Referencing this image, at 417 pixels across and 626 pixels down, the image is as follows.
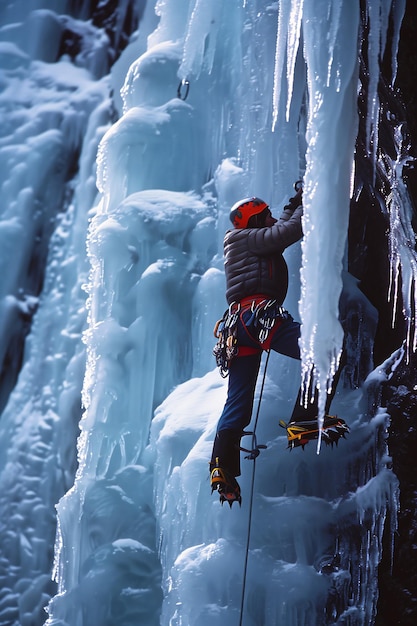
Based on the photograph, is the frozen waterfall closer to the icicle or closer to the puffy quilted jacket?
the icicle

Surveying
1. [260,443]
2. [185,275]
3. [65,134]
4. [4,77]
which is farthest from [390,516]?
[4,77]

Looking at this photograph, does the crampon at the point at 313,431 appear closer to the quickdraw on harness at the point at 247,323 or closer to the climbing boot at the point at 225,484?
the climbing boot at the point at 225,484

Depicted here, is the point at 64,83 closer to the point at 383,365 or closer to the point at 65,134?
the point at 65,134

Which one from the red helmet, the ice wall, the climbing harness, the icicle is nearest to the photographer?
the ice wall

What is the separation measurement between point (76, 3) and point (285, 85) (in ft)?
15.9

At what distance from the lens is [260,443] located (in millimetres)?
4125

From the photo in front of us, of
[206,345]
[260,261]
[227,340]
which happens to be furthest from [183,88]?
[227,340]

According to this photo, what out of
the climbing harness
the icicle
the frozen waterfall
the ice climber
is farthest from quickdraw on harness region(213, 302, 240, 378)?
the climbing harness

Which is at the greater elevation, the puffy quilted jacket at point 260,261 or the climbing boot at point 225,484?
the puffy quilted jacket at point 260,261

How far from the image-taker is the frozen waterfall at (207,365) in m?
3.79

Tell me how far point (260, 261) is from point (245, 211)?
0.29 m

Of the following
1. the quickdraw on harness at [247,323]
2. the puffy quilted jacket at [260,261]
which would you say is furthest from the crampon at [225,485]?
the puffy quilted jacket at [260,261]

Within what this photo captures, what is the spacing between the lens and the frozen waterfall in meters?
3.79

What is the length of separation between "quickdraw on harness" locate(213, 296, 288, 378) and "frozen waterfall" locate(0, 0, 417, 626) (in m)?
0.29
